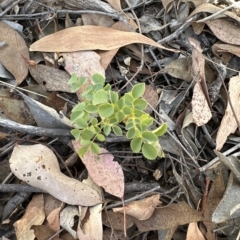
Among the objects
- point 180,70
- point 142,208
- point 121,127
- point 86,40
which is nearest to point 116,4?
point 86,40

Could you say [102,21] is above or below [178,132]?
above

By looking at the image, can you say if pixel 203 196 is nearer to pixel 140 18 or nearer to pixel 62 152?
pixel 62 152

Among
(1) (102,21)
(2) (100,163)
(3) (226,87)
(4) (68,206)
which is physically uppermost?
(1) (102,21)

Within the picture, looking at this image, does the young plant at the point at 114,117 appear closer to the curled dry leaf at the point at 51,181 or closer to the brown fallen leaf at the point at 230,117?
the curled dry leaf at the point at 51,181


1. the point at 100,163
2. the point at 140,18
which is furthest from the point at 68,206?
the point at 140,18

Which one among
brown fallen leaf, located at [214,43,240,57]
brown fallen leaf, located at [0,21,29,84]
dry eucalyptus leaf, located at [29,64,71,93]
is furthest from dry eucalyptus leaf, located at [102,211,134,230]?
brown fallen leaf, located at [214,43,240,57]

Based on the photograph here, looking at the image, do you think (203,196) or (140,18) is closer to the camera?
(203,196)
